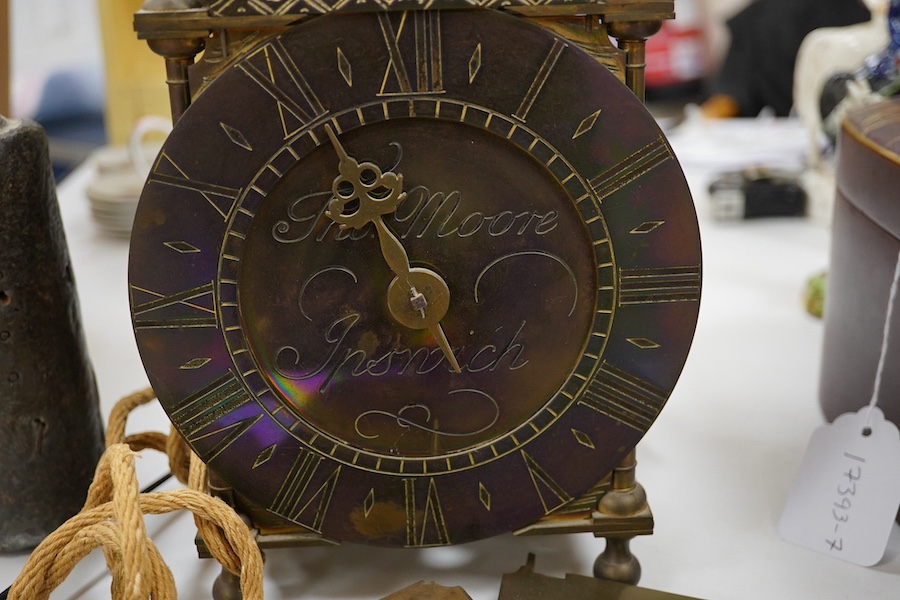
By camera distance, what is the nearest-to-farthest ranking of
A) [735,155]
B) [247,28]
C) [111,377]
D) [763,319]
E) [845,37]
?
1. [247,28]
2. [111,377]
3. [763,319]
4. [845,37]
5. [735,155]

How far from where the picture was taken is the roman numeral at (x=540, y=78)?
759mm

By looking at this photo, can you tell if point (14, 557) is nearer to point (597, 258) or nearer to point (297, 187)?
point (297, 187)

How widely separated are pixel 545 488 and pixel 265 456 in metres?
0.25

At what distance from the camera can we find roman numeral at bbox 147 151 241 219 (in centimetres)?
76

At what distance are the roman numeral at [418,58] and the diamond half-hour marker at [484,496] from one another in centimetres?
34

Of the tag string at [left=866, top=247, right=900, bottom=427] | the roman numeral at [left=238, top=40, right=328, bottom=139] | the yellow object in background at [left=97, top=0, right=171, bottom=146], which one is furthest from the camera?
the yellow object in background at [left=97, top=0, right=171, bottom=146]

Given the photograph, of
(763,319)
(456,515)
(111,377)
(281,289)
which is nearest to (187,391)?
(281,289)

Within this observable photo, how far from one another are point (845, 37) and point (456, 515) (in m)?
1.37

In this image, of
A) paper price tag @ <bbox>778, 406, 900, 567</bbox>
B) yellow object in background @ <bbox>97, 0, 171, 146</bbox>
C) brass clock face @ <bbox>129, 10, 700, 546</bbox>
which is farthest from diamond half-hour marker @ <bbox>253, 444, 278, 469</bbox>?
yellow object in background @ <bbox>97, 0, 171, 146</bbox>

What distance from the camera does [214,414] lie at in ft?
2.71

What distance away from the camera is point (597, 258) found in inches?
32.1

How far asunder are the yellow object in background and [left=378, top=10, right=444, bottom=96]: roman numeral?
1.63m

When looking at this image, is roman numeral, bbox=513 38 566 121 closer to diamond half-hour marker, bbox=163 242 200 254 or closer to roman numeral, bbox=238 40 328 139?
roman numeral, bbox=238 40 328 139

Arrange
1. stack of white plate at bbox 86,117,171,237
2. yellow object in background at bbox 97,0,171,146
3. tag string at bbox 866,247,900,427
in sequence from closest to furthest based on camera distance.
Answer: tag string at bbox 866,247,900,427
stack of white plate at bbox 86,117,171,237
yellow object in background at bbox 97,0,171,146
